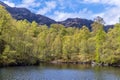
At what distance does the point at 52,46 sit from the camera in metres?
132

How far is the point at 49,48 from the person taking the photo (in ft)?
425

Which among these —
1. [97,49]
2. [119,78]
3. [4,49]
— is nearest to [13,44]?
[4,49]

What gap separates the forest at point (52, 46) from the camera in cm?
9312

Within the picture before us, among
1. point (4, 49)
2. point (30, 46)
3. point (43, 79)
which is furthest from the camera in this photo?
point (30, 46)

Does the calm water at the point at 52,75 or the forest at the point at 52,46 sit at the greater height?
the forest at the point at 52,46

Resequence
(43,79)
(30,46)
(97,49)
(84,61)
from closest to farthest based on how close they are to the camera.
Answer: (43,79)
(30,46)
(97,49)
(84,61)

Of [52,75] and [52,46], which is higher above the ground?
[52,46]

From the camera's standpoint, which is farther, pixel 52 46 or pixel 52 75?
pixel 52 46

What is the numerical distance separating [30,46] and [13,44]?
423 inches

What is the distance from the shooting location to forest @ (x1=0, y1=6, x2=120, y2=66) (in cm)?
9312

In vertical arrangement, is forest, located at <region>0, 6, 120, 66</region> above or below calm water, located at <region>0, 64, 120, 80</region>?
above

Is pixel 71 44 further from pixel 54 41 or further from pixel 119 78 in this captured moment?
pixel 119 78

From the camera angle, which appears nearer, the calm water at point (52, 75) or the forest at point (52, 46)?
the calm water at point (52, 75)

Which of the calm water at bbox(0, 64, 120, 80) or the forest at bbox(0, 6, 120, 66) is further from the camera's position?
the forest at bbox(0, 6, 120, 66)
